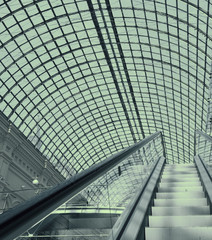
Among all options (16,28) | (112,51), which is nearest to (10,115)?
(16,28)

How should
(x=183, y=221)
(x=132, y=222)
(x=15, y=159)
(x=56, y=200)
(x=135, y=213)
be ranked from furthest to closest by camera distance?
(x=15, y=159) → (x=183, y=221) → (x=135, y=213) → (x=132, y=222) → (x=56, y=200)

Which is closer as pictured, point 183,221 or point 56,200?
point 56,200

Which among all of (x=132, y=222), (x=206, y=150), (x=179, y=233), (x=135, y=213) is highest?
(x=206, y=150)

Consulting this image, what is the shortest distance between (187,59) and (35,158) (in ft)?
92.6

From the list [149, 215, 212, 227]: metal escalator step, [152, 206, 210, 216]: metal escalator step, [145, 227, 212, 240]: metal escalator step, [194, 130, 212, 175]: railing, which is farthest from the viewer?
[194, 130, 212, 175]: railing

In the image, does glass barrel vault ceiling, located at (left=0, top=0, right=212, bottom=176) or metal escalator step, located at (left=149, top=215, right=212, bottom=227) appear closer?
metal escalator step, located at (left=149, top=215, right=212, bottom=227)

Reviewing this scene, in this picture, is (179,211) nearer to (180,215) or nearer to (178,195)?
(180,215)

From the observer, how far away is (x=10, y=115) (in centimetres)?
4438

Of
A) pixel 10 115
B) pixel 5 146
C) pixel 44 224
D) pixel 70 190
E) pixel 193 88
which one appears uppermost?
pixel 193 88

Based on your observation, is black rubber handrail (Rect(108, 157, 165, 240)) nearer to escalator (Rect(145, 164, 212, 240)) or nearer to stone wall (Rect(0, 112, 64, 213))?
escalator (Rect(145, 164, 212, 240))

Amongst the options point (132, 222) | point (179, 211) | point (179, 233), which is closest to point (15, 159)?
point (179, 211)

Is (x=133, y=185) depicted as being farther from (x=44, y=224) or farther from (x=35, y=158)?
(x=35, y=158)

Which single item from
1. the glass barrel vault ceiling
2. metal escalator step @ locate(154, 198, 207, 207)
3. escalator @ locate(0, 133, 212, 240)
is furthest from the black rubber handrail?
the glass barrel vault ceiling

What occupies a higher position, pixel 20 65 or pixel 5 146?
pixel 20 65
